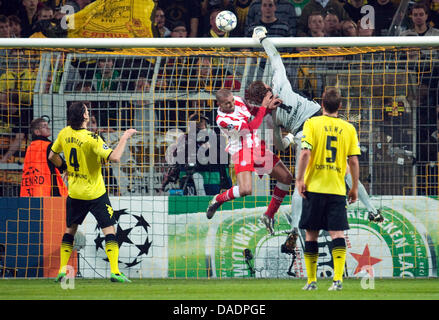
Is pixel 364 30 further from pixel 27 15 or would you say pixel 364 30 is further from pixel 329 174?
pixel 329 174

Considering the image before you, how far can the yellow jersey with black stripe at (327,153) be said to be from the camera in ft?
26.4

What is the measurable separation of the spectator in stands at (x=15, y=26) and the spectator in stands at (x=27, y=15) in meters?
0.07

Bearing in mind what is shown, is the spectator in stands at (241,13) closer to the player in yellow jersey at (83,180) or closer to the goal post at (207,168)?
the goal post at (207,168)

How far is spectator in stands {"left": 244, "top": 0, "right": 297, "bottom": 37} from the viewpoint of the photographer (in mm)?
13961

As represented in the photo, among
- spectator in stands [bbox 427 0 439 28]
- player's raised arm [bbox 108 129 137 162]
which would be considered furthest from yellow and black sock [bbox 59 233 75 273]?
spectator in stands [bbox 427 0 439 28]

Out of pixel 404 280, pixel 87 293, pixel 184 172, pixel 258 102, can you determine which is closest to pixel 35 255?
pixel 184 172

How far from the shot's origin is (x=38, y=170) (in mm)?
11469

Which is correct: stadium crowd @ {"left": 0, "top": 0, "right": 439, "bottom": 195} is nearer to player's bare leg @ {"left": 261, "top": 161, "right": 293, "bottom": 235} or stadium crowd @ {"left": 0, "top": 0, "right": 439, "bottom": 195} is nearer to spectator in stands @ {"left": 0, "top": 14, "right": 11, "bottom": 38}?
spectator in stands @ {"left": 0, "top": 14, "right": 11, "bottom": 38}

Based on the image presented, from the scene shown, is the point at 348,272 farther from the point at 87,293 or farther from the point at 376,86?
the point at 87,293

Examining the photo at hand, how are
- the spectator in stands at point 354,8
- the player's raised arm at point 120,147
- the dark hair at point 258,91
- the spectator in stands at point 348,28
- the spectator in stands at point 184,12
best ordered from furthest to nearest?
1. the spectator in stands at point 184,12
2. the spectator in stands at point 354,8
3. the spectator in stands at point 348,28
4. the dark hair at point 258,91
5. the player's raised arm at point 120,147

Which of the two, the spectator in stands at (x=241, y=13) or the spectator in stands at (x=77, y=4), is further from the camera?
the spectator in stands at (x=77, y=4)

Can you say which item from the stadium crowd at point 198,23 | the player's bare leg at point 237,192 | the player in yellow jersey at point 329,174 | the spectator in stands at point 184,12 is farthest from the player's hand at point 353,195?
the spectator in stands at point 184,12

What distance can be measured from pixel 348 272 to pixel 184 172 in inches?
106

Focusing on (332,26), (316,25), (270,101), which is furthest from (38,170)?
(332,26)
